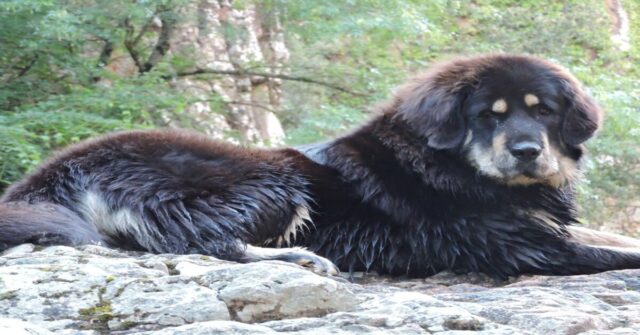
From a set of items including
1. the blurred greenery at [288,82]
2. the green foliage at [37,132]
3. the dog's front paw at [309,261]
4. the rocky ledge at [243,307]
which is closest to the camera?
the rocky ledge at [243,307]

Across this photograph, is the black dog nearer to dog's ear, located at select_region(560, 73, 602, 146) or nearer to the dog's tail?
dog's ear, located at select_region(560, 73, 602, 146)

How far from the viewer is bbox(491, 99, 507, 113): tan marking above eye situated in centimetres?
564

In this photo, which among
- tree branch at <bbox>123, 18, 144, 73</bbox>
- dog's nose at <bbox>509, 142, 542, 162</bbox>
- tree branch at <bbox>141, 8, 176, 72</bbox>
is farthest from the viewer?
tree branch at <bbox>141, 8, 176, 72</bbox>

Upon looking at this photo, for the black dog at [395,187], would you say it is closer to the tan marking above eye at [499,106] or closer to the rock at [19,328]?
the tan marking above eye at [499,106]

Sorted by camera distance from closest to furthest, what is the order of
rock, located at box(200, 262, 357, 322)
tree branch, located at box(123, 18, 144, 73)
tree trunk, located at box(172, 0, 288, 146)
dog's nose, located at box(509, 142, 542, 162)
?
rock, located at box(200, 262, 357, 322) < dog's nose, located at box(509, 142, 542, 162) < tree branch, located at box(123, 18, 144, 73) < tree trunk, located at box(172, 0, 288, 146)

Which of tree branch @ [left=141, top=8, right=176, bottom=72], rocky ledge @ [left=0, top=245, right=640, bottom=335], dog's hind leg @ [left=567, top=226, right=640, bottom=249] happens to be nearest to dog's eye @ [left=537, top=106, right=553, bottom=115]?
dog's hind leg @ [left=567, top=226, right=640, bottom=249]

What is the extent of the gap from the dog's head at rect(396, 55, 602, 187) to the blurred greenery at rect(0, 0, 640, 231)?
143 inches

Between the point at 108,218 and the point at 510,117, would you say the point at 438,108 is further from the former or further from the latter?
the point at 108,218

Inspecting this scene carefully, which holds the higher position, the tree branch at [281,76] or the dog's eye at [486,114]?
the tree branch at [281,76]

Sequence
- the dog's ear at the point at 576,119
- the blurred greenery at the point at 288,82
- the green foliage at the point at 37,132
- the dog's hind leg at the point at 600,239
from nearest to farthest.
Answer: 1. the dog's ear at the point at 576,119
2. the dog's hind leg at the point at 600,239
3. the green foliage at the point at 37,132
4. the blurred greenery at the point at 288,82

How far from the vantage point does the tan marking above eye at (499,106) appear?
5.64 m

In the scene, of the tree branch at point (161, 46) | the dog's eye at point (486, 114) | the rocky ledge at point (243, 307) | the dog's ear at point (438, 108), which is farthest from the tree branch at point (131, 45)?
the rocky ledge at point (243, 307)

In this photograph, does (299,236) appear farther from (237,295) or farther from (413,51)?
(413,51)

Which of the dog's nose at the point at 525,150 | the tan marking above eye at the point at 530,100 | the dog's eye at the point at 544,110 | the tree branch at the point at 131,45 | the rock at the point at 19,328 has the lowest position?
the rock at the point at 19,328
